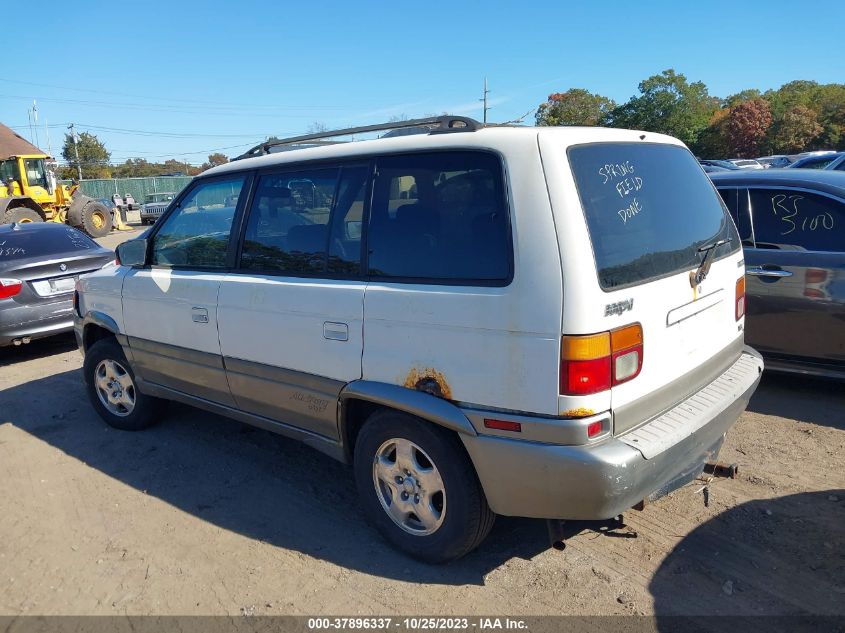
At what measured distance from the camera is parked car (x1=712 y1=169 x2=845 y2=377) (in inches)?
178

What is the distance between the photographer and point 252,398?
12.5 feet

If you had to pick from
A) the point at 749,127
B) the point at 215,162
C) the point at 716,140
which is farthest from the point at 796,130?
the point at 215,162

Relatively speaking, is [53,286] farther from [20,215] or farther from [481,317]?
[20,215]

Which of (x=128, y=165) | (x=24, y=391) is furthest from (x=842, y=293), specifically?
(x=128, y=165)

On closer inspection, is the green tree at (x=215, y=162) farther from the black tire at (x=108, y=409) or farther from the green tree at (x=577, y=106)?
the green tree at (x=577, y=106)

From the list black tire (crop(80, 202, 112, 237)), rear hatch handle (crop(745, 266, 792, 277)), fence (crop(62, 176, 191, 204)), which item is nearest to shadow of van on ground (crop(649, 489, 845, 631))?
rear hatch handle (crop(745, 266, 792, 277))

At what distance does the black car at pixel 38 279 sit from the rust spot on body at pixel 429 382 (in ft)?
19.3

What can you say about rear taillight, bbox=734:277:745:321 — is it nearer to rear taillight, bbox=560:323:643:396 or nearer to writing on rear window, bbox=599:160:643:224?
writing on rear window, bbox=599:160:643:224

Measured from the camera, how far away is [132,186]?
47312mm

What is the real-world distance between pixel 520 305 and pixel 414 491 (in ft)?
3.69

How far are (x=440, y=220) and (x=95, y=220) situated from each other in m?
24.3

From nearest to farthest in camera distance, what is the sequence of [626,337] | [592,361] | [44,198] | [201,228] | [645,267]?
[592,361], [626,337], [645,267], [201,228], [44,198]

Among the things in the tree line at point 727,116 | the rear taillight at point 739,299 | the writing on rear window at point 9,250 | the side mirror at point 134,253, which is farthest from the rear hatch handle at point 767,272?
the tree line at point 727,116

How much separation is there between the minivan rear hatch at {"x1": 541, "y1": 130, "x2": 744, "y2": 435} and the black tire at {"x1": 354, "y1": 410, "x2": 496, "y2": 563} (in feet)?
2.05
